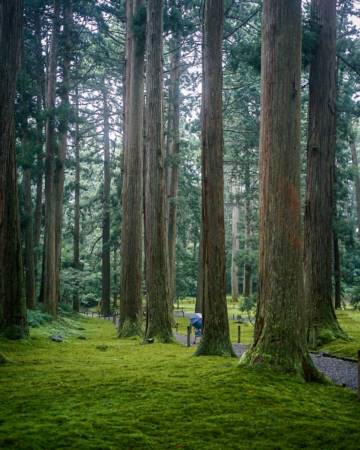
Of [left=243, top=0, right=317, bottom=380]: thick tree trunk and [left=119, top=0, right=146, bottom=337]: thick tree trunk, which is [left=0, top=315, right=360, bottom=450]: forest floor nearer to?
[left=243, top=0, right=317, bottom=380]: thick tree trunk

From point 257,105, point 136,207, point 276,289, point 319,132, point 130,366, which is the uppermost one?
point 257,105

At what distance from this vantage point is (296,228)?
711 centimetres

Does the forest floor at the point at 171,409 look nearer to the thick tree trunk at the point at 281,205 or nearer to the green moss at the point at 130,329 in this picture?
the thick tree trunk at the point at 281,205

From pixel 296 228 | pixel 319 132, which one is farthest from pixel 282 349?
pixel 319 132

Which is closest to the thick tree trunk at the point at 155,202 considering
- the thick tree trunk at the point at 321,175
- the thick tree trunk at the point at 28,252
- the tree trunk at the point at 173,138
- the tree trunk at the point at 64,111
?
the thick tree trunk at the point at 321,175

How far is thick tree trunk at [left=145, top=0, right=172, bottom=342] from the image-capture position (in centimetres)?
1302

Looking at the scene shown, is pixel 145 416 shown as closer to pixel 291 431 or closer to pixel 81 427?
pixel 81 427

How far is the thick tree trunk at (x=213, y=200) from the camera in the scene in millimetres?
9758

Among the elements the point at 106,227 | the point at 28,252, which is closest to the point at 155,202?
the point at 28,252

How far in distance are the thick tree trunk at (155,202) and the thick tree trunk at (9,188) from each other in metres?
3.42

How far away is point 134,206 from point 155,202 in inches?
98.8

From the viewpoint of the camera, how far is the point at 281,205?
7.07m

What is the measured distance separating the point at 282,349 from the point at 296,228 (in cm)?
179

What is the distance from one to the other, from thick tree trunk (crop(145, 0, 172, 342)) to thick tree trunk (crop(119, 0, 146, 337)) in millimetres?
2144
